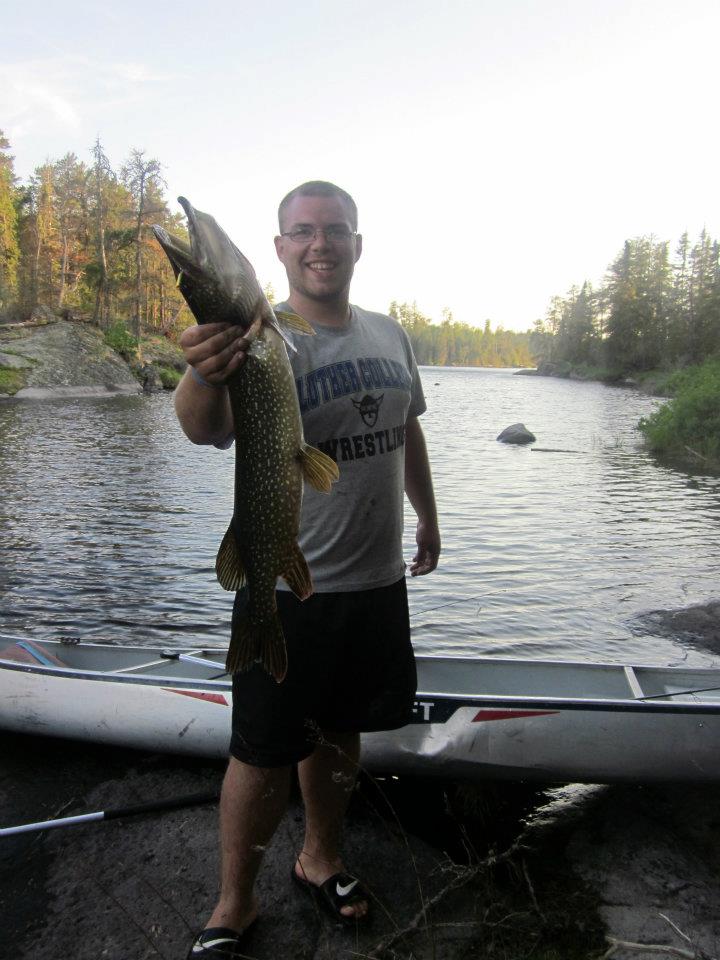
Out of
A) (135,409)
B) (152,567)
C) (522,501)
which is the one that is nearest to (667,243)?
(135,409)

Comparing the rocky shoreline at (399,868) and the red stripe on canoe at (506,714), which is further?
the red stripe on canoe at (506,714)

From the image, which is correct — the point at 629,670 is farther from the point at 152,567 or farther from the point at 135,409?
the point at 135,409

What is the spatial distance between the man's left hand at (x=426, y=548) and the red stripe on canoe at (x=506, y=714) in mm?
912

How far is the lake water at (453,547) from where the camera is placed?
830 centimetres

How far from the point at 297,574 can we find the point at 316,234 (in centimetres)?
130

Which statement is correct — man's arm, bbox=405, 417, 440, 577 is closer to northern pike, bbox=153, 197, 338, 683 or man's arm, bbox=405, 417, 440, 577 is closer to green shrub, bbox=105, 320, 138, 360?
northern pike, bbox=153, 197, 338, 683

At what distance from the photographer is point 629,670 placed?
5.07 meters

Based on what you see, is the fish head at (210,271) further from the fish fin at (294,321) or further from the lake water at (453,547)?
the lake water at (453,547)

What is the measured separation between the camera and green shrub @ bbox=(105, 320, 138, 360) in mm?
46156

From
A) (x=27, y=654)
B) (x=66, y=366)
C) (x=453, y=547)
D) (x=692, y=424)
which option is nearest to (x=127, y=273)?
(x=66, y=366)

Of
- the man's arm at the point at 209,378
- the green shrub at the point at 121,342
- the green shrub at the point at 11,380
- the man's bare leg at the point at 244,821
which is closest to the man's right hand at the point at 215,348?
the man's arm at the point at 209,378

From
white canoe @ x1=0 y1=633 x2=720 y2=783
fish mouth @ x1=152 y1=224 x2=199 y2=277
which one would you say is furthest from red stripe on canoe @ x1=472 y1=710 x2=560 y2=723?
fish mouth @ x1=152 y1=224 x2=199 y2=277

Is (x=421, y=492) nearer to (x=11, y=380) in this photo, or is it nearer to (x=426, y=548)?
(x=426, y=548)

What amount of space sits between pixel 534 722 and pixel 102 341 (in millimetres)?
45508
